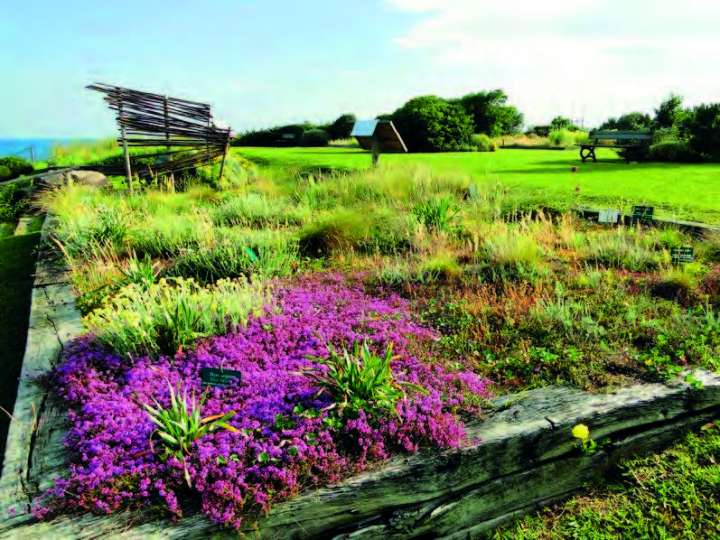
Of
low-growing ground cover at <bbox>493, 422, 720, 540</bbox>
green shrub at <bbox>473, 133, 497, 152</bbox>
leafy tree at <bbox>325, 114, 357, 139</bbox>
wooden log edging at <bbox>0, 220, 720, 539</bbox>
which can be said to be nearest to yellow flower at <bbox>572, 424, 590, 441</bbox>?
wooden log edging at <bbox>0, 220, 720, 539</bbox>

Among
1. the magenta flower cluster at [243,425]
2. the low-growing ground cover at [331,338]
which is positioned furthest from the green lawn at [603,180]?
the magenta flower cluster at [243,425]

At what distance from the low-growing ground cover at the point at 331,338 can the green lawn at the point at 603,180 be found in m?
1.91

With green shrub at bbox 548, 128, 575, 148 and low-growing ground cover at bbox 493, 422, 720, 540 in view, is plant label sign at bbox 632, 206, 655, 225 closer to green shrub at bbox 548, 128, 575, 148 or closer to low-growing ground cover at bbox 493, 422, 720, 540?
low-growing ground cover at bbox 493, 422, 720, 540

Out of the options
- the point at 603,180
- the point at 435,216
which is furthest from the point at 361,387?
the point at 603,180

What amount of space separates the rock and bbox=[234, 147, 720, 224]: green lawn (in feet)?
16.4

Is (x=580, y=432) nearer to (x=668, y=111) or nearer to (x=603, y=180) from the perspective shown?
(x=603, y=180)

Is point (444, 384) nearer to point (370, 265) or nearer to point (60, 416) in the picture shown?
point (60, 416)

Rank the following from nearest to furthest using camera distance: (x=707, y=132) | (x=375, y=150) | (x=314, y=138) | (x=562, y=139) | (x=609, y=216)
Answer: (x=609, y=216) < (x=375, y=150) < (x=707, y=132) < (x=562, y=139) < (x=314, y=138)

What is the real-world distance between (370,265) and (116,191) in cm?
847

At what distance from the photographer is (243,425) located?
274 cm

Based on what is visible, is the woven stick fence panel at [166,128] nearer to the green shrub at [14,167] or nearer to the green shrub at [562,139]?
the green shrub at [14,167]

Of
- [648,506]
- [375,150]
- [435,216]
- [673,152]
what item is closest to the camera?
[648,506]

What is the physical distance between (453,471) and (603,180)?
33.1 feet

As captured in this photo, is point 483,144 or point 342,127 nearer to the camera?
point 483,144
